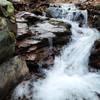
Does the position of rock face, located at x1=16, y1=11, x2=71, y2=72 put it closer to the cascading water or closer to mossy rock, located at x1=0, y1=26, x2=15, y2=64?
the cascading water

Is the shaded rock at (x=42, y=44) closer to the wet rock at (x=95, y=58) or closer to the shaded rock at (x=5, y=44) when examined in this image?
the shaded rock at (x=5, y=44)

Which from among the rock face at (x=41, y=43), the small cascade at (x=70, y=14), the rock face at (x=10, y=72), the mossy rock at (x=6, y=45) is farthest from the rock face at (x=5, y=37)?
the small cascade at (x=70, y=14)

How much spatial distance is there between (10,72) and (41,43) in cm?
212

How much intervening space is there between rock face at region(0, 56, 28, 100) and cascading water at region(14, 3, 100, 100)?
12.0 inches

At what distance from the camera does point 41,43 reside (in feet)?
28.1

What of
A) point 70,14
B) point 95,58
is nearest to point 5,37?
point 95,58

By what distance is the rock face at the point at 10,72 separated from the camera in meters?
6.44

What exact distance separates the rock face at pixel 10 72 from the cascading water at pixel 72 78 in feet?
1.00

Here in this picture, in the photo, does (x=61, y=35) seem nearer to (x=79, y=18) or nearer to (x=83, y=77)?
(x=83, y=77)

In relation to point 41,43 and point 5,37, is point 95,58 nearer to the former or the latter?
point 41,43

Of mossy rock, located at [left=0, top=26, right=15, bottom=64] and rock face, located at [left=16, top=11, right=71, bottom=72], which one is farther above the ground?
mossy rock, located at [left=0, top=26, right=15, bottom=64]

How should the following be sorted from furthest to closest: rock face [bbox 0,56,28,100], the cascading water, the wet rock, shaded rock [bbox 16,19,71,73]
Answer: the wet rock → shaded rock [bbox 16,19,71,73] → the cascading water → rock face [bbox 0,56,28,100]

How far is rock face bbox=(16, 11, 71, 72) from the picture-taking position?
315 inches

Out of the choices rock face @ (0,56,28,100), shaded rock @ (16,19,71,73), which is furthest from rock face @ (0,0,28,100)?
shaded rock @ (16,19,71,73)
